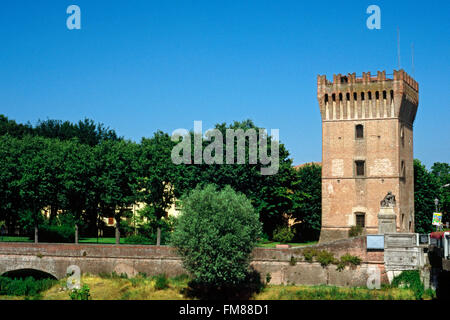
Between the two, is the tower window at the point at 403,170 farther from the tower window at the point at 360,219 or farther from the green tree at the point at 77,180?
the green tree at the point at 77,180

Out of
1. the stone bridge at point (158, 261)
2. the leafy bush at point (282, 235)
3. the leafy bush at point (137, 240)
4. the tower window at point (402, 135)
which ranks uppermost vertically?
the tower window at point (402, 135)

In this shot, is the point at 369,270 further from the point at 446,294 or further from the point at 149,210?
the point at 149,210

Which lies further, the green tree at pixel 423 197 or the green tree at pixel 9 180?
the green tree at pixel 423 197

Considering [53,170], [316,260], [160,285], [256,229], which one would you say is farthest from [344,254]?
[53,170]

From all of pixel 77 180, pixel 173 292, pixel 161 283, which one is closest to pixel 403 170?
pixel 173 292

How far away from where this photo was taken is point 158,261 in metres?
41.4

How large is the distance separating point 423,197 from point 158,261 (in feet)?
94.2

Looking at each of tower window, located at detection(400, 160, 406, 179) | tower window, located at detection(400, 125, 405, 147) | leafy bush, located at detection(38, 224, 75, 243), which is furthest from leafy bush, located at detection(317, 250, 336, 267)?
leafy bush, located at detection(38, 224, 75, 243)

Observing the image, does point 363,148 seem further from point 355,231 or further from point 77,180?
point 77,180

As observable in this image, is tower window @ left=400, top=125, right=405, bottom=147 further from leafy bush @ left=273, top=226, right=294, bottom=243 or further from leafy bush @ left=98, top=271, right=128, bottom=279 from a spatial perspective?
leafy bush @ left=98, top=271, right=128, bottom=279

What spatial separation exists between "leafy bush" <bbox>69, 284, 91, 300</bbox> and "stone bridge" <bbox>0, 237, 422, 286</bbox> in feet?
9.56

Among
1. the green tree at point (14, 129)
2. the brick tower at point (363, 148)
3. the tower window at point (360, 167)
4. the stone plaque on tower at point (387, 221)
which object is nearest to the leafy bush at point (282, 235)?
the brick tower at point (363, 148)

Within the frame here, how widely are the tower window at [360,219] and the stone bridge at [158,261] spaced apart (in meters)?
8.92

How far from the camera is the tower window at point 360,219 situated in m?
47.5
